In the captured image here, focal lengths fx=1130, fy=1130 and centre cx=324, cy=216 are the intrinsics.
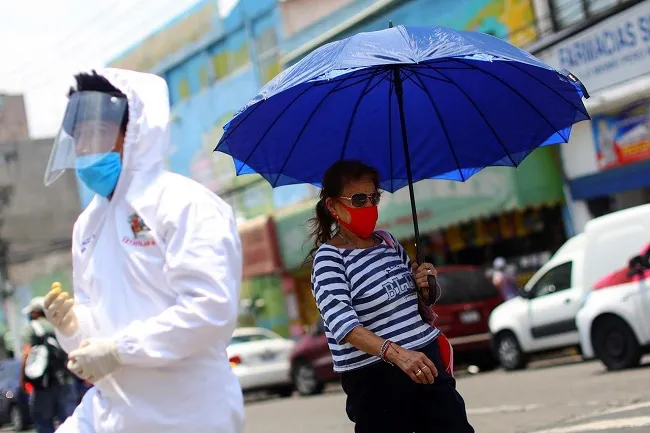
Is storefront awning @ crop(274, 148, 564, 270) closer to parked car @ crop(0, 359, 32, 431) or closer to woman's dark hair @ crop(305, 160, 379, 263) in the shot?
parked car @ crop(0, 359, 32, 431)

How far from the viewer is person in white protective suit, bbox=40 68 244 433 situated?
10.5 ft

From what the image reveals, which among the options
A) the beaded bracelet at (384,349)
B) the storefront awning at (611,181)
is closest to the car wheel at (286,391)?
the storefront awning at (611,181)

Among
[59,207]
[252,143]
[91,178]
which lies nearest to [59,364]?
[252,143]

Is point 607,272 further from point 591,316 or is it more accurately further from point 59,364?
point 59,364

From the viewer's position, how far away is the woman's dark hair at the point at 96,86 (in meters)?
3.58

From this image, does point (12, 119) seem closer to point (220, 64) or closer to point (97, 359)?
point (220, 64)

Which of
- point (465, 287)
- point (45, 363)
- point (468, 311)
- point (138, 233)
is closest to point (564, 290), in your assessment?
point (468, 311)

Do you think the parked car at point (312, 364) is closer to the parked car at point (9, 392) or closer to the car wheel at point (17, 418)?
the car wheel at point (17, 418)

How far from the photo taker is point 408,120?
17.1 ft

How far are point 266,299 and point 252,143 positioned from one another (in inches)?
1068

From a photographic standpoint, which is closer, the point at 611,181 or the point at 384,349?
the point at 384,349

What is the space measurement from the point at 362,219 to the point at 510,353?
1300 centimetres

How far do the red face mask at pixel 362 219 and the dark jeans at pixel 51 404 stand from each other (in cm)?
696

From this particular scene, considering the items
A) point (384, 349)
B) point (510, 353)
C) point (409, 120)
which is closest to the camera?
point (384, 349)
